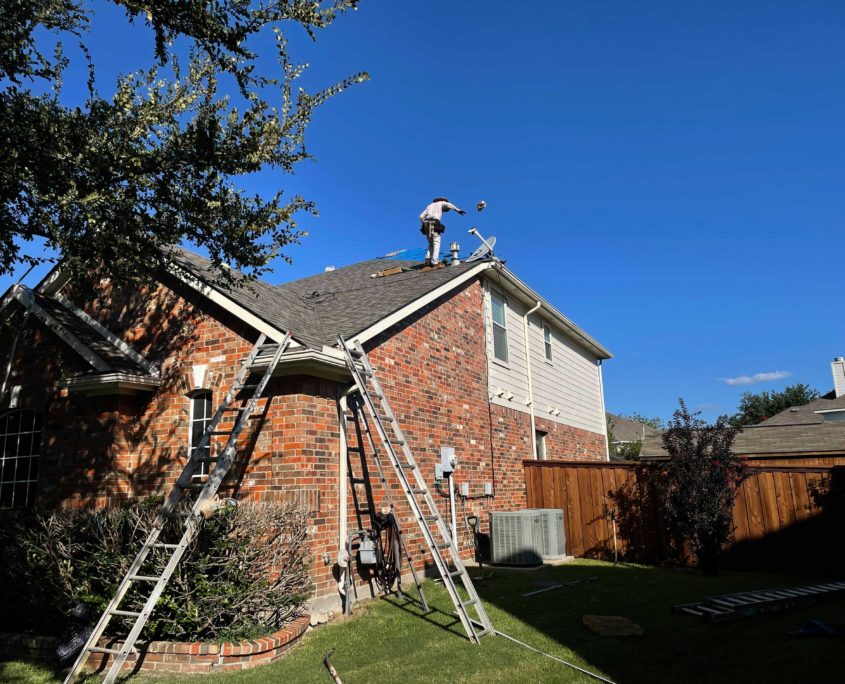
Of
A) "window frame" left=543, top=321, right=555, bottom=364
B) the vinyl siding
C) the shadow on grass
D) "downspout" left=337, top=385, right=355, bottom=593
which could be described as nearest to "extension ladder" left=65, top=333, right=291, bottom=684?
"downspout" left=337, top=385, right=355, bottom=593

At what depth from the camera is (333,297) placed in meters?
14.1

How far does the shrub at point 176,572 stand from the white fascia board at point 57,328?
2520mm

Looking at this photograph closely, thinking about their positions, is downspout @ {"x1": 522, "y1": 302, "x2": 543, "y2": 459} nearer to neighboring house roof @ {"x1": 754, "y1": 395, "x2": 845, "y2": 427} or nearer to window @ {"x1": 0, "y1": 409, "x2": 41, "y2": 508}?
window @ {"x1": 0, "y1": 409, "x2": 41, "y2": 508}

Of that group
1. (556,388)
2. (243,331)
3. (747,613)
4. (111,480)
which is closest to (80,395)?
(111,480)

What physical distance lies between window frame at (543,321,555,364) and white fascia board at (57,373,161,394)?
38.3 feet

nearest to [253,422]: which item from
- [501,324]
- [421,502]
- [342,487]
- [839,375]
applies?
[342,487]

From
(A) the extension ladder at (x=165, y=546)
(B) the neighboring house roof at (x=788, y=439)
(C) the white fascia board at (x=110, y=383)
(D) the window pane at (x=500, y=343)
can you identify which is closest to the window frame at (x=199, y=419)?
(C) the white fascia board at (x=110, y=383)

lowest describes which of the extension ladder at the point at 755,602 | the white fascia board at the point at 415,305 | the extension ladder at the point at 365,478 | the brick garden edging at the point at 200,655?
the brick garden edging at the point at 200,655

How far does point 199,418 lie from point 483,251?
26.0 ft

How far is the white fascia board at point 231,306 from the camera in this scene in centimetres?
913

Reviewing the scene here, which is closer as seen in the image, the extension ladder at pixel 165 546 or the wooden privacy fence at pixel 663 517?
the extension ladder at pixel 165 546

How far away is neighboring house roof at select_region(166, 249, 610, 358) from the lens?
9961 millimetres

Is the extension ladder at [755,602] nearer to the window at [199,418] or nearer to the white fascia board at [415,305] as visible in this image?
the white fascia board at [415,305]

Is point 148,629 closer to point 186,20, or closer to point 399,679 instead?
point 399,679
